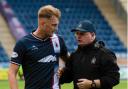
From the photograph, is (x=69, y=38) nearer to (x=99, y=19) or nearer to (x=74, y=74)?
(x=99, y=19)

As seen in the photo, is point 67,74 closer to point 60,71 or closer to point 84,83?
point 60,71

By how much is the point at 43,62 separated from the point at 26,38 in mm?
297

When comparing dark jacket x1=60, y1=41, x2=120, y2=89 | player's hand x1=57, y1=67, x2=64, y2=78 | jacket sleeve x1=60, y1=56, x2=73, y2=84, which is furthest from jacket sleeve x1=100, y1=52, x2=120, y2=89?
player's hand x1=57, y1=67, x2=64, y2=78

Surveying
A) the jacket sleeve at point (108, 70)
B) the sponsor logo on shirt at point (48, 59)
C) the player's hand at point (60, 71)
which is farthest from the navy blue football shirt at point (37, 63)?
the jacket sleeve at point (108, 70)

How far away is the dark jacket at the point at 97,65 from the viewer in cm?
532

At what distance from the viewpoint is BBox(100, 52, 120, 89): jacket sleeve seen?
17.4 ft

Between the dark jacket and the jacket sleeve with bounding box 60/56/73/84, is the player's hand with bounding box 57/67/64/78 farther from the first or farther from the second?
the dark jacket

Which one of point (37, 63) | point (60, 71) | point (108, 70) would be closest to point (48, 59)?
point (37, 63)

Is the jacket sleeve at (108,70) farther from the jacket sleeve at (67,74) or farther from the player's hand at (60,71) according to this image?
the player's hand at (60,71)

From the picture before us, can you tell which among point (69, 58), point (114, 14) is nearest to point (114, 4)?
point (114, 14)

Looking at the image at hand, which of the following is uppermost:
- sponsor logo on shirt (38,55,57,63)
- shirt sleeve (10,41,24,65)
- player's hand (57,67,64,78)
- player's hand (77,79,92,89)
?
shirt sleeve (10,41,24,65)

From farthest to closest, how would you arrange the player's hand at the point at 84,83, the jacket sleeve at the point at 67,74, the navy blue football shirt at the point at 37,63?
the jacket sleeve at the point at 67,74, the navy blue football shirt at the point at 37,63, the player's hand at the point at 84,83

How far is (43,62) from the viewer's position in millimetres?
5422

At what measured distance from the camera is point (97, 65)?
5352 millimetres
